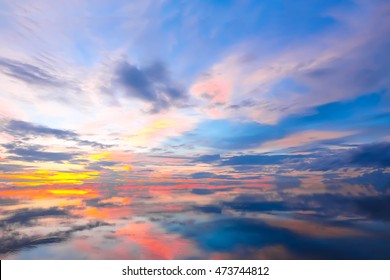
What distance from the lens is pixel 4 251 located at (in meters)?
25.5

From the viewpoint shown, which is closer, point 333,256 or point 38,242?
point 333,256

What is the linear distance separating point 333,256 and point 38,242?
40943mm
